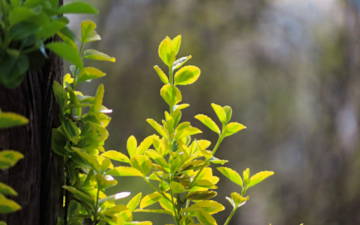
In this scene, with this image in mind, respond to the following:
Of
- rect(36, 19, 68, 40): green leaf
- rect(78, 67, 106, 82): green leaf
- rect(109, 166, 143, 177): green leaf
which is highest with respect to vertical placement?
rect(36, 19, 68, 40): green leaf

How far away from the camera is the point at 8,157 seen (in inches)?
13.9

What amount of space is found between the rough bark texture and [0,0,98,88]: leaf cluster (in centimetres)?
4

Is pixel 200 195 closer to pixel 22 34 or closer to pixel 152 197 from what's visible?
pixel 152 197

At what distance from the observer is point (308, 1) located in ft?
7.77

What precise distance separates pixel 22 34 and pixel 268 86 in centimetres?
187

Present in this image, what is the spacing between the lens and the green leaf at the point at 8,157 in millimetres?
348

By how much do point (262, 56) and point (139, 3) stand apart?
597 mm

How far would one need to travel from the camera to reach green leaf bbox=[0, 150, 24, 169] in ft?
1.14

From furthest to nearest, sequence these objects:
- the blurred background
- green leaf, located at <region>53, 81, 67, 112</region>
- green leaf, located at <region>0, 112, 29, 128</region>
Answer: the blurred background
green leaf, located at <region>53, 81, 67, 112</region>
green leaf, located at <region>0, 112, 29, 128</region>

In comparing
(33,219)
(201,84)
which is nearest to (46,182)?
(33,219)

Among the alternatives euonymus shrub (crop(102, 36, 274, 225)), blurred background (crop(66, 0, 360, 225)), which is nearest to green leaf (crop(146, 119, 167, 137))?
euonymus shrub (crop(102, 36, 274, 225))

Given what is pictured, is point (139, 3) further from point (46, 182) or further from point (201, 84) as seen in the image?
point (46, 182)

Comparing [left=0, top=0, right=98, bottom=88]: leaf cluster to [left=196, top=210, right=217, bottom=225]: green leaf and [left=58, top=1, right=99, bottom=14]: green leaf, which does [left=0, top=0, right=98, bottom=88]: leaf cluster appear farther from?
[left=196, top=210, right=217, bottom=225]: green leaf

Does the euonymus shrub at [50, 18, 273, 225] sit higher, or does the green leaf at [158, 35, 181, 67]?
the green leaf at [158, 35, 181, 67]
